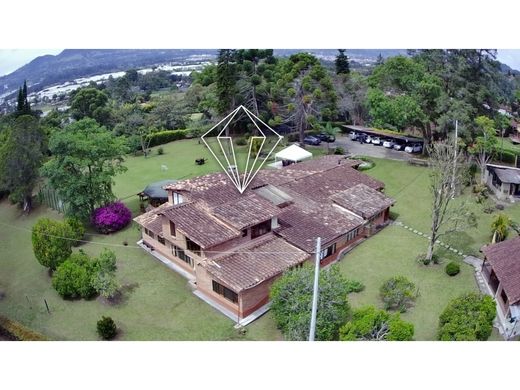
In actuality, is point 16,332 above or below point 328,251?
below

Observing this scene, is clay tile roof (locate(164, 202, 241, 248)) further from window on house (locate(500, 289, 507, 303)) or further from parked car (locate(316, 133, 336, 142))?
parked car (locate(316, 133, 336, 142))

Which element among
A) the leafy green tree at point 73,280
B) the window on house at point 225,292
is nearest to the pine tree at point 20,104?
the leafy green tree at point 73,280

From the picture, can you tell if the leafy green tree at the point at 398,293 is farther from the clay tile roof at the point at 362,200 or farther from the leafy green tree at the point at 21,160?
the leafy green tree at the point at 21,160

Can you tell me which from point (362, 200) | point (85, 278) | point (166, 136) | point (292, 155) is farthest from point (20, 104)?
point (362, 200)

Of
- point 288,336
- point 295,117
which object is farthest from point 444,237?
point 295,117

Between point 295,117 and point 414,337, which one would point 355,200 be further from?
point 295,117

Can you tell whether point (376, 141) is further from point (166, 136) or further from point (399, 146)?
point (166, 136)
